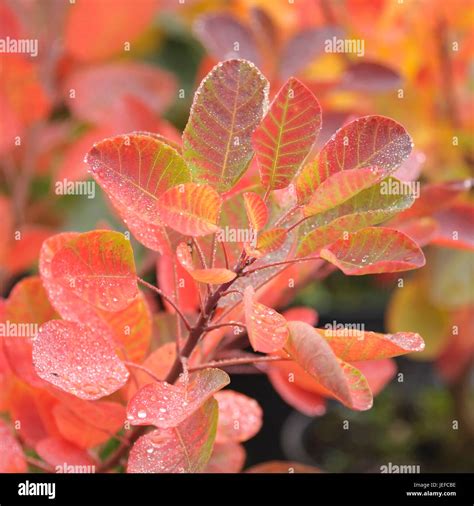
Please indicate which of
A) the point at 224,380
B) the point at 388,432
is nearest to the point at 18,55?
the point at 224,380

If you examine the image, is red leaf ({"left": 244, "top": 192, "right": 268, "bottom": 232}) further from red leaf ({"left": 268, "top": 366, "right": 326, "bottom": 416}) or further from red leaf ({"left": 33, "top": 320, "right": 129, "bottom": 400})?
red leaf ({"left": 268, "top": 366, "right": 326, "bottom": 416})

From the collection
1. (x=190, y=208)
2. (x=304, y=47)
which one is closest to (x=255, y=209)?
(x=190, y=208)

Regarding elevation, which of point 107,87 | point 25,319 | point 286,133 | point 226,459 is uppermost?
point 107,87

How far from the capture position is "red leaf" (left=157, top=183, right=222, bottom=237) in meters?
0.37

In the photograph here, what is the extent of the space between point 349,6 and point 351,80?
5.0 inches

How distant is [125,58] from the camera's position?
123 cm

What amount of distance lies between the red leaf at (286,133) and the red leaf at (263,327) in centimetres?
7

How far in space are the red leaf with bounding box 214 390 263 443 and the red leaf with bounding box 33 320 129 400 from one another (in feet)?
0.40

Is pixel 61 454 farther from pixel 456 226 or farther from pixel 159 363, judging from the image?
pixel 456 226

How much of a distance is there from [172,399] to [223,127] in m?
0.15

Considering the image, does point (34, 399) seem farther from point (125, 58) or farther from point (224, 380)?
point (125, 58)

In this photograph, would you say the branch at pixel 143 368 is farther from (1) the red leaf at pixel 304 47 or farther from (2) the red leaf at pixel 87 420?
(1) the red leaf at pixel 304 47

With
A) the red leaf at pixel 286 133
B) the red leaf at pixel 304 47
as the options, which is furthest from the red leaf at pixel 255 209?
the red leaf at pixel 304 47

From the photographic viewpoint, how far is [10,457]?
50cm
